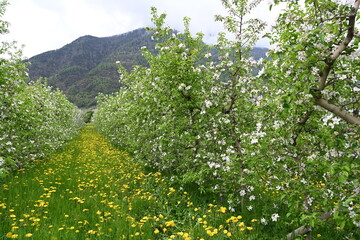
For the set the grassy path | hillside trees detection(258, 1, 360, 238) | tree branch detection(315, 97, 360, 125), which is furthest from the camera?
the grassy path

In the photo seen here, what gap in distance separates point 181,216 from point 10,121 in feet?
21.4

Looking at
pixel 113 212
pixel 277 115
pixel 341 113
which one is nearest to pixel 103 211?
pixel 113 212

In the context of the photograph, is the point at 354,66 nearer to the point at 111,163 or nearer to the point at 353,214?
the point at 353,214

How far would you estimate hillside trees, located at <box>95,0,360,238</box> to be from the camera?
2.88m

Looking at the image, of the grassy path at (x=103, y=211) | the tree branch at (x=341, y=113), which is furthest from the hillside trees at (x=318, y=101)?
the grassy path at (x=103, y=211)

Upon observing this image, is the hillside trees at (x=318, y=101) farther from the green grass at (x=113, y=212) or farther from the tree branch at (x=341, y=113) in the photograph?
the green grass at (x=113, y=212)

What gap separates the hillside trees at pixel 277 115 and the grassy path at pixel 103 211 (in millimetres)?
790

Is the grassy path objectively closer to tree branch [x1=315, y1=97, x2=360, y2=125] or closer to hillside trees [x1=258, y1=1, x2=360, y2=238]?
hillside trees [x1=258, y1=1, x2=360, y2=238]

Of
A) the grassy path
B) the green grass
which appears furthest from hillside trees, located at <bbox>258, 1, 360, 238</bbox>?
the grassy path

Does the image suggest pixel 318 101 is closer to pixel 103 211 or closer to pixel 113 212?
pixel 113 212

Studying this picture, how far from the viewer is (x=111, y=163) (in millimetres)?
11039

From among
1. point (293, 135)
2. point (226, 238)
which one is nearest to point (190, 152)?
point (226, 238)

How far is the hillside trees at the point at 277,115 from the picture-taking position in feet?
9.44

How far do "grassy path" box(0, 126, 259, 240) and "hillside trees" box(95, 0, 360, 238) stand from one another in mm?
790
